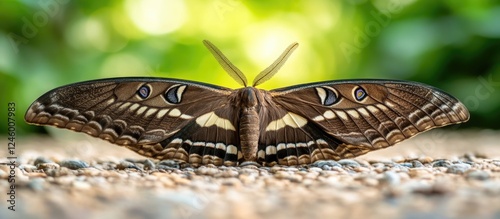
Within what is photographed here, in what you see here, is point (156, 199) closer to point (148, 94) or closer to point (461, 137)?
point (148, 94)

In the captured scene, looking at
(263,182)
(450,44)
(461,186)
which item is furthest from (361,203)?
(450,44)

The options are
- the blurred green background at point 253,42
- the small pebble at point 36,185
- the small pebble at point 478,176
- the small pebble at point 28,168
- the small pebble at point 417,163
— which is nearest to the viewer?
the small pebble at point 36,185

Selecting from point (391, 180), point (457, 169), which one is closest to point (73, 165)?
point (391, 180)

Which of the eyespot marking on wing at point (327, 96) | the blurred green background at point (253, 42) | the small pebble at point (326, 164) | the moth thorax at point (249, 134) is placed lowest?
the small pebble at point (326, 164)

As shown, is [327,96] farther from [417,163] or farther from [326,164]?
[417,163]

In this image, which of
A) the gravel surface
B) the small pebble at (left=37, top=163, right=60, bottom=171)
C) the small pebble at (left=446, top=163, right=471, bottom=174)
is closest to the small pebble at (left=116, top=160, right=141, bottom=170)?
the gravel surface

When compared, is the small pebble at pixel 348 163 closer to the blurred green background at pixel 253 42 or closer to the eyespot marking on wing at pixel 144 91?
the eyespot marking on wing at pixel 144 91

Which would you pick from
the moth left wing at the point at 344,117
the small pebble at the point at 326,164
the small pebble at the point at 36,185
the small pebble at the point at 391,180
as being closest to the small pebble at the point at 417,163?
the moth left wing at the point at 344,117
